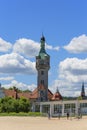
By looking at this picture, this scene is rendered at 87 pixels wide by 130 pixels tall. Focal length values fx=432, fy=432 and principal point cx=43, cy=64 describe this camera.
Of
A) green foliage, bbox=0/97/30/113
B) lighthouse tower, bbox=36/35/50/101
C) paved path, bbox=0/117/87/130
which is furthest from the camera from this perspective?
lighthouse tower, bbox=36/35/50/101

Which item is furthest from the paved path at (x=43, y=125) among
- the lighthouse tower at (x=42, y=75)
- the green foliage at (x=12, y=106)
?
the lighthouse tower at (x=42, y=75)

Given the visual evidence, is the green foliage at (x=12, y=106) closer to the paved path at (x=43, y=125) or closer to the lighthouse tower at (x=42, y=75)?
the lighthouse tower at (x=42, y=75)

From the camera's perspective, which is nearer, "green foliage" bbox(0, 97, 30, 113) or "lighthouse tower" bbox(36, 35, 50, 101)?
"green foliage" bbox(0, 97, 30, 113)

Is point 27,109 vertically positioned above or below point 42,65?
Result: below

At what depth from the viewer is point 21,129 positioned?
4503 centimetres

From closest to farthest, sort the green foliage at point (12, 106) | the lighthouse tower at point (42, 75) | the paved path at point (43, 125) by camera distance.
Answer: the paved path at point (43, 125), the green foliage at point (12, 106), the lighthouse tower at point (42, 75)

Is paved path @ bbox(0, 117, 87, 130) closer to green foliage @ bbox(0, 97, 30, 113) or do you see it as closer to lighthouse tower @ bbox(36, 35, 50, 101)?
green foliage @ bbox(0, 97, 30, 113)

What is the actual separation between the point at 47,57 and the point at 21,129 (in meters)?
104

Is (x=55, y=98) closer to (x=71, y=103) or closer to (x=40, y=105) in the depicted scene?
(x=40, y=105)

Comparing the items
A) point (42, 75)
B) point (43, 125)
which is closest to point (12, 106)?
point (42, 75)

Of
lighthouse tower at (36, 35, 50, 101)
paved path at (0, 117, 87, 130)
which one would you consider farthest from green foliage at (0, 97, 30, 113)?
paved path at (0, 117, 87, 130)

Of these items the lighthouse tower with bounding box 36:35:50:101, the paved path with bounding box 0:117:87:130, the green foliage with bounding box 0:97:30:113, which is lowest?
the paved path with bounding box 0:117:87:130

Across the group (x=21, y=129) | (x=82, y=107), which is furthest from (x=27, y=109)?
(x=21, y=129)

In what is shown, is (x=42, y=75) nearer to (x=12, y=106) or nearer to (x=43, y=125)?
(x=12, y=106)
